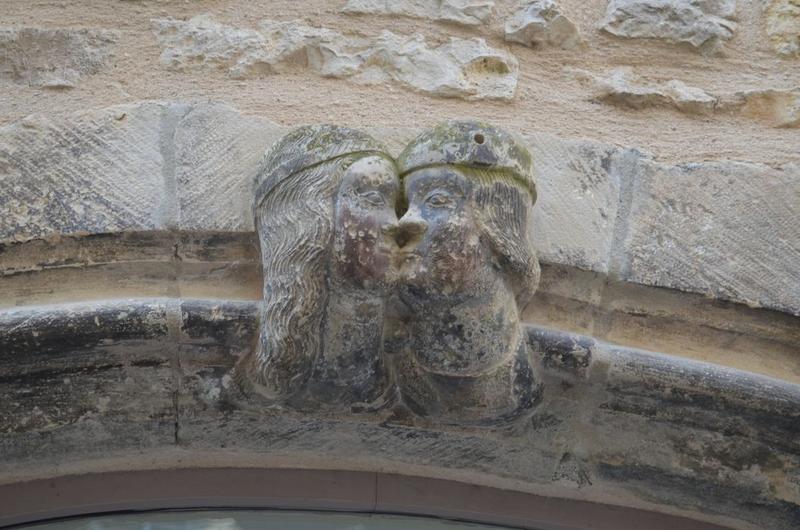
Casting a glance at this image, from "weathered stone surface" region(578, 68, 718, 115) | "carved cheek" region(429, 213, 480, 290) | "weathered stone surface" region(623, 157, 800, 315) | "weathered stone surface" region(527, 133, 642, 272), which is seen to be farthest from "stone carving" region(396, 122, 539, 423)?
"weathered stone surface" region(578, 68, 718, 115)

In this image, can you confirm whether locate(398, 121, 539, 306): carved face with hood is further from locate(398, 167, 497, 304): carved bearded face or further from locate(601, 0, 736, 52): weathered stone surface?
locate(601, 0, 736, 52): weathered stone surface

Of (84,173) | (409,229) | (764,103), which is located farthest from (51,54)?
(764,103)

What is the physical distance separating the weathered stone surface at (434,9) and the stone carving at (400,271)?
0.44 meters

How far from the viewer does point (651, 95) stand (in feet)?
5.91

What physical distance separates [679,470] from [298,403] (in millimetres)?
695

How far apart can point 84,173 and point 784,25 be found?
4.53 feet

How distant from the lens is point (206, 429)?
66.6 inches

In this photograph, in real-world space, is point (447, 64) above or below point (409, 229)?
above

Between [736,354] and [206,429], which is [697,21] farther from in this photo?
[206,429]

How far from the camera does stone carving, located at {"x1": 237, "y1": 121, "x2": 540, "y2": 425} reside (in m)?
1.43

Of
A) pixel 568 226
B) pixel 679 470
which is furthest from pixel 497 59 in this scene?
pixel 679 470

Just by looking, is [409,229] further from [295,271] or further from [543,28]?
[543,28]

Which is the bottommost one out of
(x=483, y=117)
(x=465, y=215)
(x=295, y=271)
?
(x=295, y=271)

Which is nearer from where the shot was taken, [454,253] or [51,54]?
[454,253]
